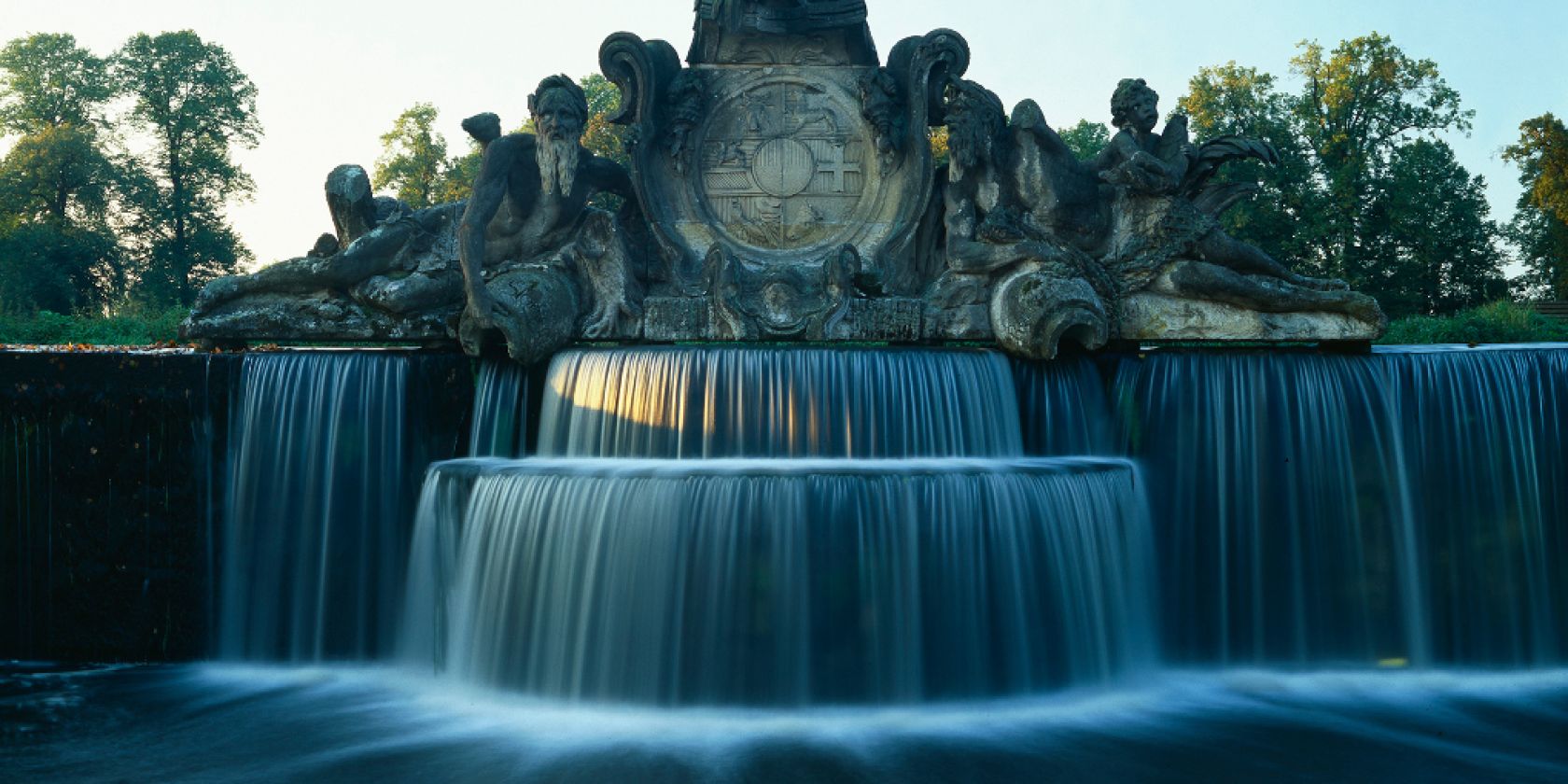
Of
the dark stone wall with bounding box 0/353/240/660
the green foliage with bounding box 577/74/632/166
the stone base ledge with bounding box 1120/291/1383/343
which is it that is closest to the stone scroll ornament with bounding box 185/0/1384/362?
the stone base ledge with bounding box 1120/291/1383/343

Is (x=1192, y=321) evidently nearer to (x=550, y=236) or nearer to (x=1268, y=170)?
(x=550, y=236)

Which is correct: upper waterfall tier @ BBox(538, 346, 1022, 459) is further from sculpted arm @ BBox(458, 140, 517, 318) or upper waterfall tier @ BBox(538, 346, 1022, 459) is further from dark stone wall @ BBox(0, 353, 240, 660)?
dark stone wall @ BBox(0, 353, 240, 660)

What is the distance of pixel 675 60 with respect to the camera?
12312 mm

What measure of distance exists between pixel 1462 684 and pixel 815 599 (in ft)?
16.1

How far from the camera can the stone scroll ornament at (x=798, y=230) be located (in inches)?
445

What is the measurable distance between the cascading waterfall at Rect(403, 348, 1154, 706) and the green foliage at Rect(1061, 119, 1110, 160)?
3148cm

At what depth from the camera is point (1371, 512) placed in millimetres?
10414

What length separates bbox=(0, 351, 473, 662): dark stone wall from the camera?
34.2 ft

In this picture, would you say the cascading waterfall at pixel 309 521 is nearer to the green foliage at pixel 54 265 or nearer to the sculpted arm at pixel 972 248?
the sculpted arm at pixel 972 248

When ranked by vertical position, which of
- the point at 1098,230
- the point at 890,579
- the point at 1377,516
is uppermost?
the point at 1098,230

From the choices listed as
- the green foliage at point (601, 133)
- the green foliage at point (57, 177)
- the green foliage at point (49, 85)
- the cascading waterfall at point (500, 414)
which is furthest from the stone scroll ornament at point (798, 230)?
the green foliage at point (49, 85)

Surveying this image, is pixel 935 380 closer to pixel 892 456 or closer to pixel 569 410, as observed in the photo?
pixel 892 456

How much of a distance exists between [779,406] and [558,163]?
306 centimetres

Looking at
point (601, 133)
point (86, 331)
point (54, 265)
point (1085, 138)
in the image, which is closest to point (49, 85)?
point (54, 265)
